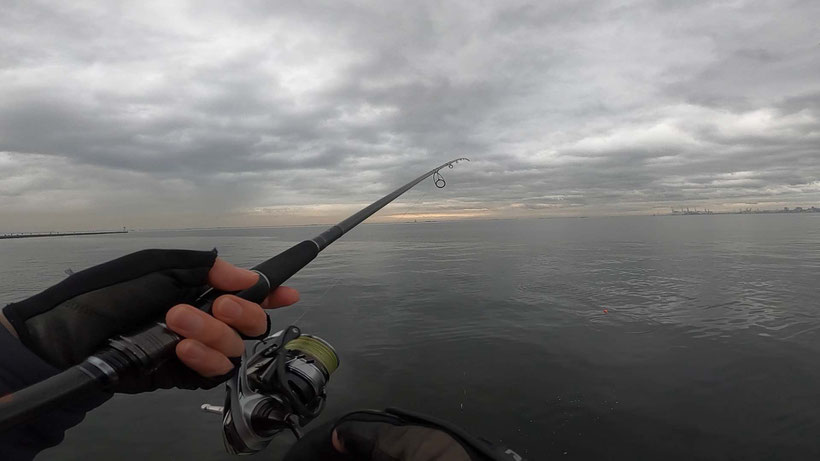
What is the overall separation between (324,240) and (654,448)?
712 cm

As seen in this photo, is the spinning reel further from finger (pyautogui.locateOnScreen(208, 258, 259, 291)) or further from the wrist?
the wrist

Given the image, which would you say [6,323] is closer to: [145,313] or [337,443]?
[145,313]

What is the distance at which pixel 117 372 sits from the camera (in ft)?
5.33

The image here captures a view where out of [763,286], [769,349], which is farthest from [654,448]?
[763,286]

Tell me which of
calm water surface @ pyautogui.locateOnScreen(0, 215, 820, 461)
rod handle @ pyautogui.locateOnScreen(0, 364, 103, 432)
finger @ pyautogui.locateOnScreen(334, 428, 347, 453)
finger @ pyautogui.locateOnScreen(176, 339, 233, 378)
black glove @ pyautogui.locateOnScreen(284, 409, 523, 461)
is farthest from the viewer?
calm water surface @ pyautogui.locateOnScreen(0, 215, 820, 461)

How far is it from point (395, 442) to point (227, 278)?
7.63 feet

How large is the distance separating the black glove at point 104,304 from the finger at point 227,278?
59 mm

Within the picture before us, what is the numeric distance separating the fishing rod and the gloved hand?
0.12m

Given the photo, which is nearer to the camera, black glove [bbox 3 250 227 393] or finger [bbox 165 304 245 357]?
finger [bbox 165 304 245 357]

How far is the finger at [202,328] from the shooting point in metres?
1.90

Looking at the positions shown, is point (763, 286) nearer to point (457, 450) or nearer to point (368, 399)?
point (368, 399)

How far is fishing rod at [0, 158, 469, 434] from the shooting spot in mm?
1379

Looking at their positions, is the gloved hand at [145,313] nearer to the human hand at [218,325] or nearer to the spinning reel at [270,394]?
the human hand at [218,325]

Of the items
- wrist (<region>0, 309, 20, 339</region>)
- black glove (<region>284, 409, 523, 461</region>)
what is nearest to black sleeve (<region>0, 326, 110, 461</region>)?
wrist (<region>0, 309, 20, 339</region>)
